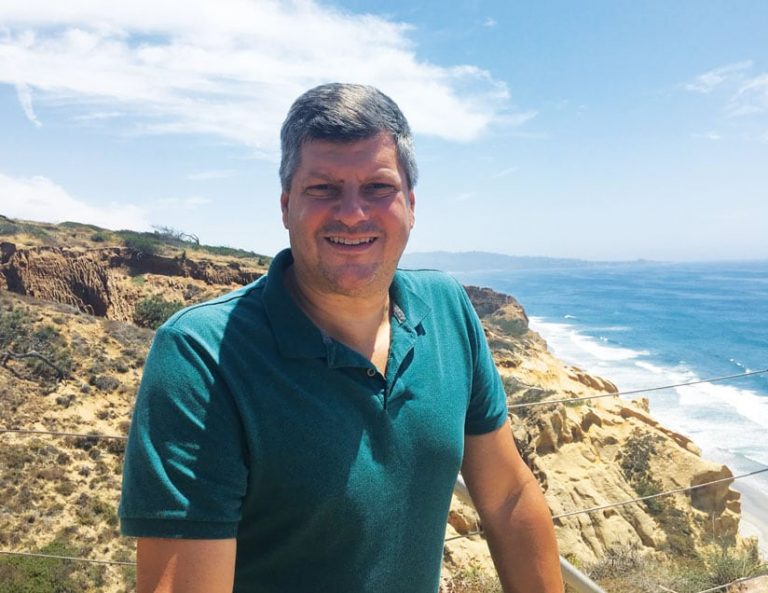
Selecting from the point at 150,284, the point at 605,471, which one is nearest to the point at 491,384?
the point at 605,471

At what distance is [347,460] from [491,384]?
60 centimetres

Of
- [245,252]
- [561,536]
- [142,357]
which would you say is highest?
[245,252]

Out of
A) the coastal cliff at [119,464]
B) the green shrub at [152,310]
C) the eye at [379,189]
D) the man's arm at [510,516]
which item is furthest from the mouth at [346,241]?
the green shrub at [152,310]

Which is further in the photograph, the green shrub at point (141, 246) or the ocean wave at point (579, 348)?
the ocean wave at point (579, 348)

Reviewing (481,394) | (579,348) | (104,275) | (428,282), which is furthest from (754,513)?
(579,348)

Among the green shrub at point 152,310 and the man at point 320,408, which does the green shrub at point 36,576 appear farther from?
the green shrub at point 152,310

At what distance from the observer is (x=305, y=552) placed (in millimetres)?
1250

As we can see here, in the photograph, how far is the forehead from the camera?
1.37 meters

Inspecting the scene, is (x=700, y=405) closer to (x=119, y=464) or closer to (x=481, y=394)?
(x=119, y=464)

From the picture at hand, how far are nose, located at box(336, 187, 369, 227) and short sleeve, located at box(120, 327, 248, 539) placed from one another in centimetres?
43

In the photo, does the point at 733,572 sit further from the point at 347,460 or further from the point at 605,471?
the point at 605,471

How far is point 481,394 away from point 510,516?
0.35 meters

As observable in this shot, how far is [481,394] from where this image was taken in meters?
1.69

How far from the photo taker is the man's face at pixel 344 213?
1.38m
